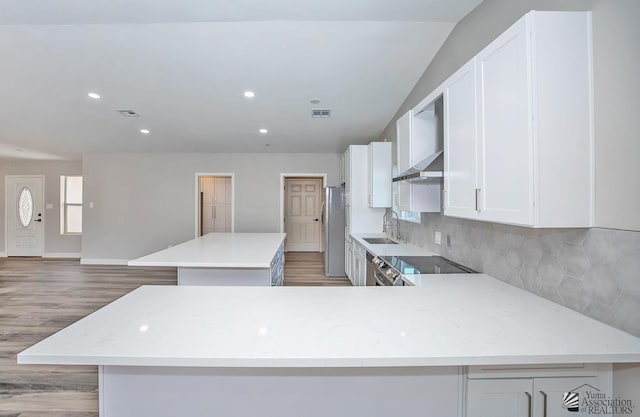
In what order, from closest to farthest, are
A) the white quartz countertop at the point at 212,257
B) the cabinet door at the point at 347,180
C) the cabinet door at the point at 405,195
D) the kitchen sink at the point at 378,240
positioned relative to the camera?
the white quartz countertop at the point at 212,257 < the cabinet door at the point at 405,195 < the kitchen sink at the point at 378,240 < the cabinet door at the point at 347,180

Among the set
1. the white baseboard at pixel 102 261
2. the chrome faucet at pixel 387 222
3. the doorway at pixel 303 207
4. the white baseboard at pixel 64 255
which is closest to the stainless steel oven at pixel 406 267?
the chrome faucet at pixel 387 222

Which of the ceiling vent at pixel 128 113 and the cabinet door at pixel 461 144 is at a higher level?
the ceiling vent at pixel 128 113

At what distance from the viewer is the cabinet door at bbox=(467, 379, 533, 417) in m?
1.02

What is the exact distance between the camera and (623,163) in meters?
1.11

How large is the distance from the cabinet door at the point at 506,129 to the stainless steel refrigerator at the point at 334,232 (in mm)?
3765

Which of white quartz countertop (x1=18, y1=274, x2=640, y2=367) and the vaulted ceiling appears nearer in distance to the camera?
white quartz countertop (x1=18, y1=274, x2=640, y2=367)

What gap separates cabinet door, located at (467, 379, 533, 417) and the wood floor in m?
2.32

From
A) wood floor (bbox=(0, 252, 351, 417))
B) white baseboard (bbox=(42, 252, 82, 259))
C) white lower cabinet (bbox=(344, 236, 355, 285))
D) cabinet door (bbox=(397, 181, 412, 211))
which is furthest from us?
white baseboard (bbox=(42, 252, 82, 259))

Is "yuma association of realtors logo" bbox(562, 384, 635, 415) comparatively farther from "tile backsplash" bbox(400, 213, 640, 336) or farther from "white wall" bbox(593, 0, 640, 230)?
"white wall" bbox(593, 0, 640, 230)

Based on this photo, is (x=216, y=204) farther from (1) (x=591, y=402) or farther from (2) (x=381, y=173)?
(1) (x=591, y=402)

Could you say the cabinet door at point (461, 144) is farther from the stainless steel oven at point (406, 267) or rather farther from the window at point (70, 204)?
the window at point (70, 204)

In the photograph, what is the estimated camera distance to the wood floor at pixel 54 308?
80.4 inches

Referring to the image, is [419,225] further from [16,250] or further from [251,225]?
[16,250]

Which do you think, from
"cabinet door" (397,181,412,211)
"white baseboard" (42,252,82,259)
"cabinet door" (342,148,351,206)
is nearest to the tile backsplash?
"cabinet door" (397,181,412,211)
